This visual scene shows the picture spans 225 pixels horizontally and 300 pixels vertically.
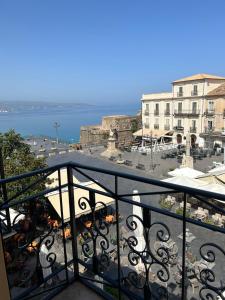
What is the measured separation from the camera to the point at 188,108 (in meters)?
34.9

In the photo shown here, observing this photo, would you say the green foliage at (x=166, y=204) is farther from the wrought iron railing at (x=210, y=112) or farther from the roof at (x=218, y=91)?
the wrought iron railing at (x=210, y=112)

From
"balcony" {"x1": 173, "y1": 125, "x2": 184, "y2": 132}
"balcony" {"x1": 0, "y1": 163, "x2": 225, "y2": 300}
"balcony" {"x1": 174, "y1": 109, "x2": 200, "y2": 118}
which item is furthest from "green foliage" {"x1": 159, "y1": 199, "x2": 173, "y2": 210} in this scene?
"balcony" {"x1": 173, "y1": 125, "x2": 184, "y2": 132}

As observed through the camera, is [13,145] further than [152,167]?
No

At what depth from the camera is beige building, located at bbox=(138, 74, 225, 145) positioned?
3197 centimetres

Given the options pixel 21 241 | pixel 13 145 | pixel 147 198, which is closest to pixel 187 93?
pixel 147 198

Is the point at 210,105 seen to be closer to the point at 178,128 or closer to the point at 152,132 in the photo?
the point at 178,128

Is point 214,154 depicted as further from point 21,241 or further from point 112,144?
point 21,241

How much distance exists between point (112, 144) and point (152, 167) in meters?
6.91

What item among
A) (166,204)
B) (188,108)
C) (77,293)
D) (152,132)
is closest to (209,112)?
(188,108)

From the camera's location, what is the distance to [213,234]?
→ 10172mm

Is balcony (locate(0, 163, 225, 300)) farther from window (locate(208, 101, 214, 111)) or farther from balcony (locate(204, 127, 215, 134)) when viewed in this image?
window (locate(208, 101, 214, 111))

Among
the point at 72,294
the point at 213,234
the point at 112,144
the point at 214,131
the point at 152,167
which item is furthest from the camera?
the point at 214,131

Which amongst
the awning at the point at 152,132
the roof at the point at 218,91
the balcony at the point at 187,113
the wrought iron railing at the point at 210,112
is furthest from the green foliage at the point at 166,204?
the awning at the point at 152,132

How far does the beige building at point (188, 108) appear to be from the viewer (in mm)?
31969
